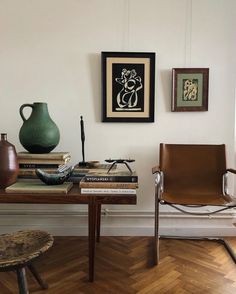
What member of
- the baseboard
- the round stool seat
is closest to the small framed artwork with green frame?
the baseboard

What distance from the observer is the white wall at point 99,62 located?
2.18 m

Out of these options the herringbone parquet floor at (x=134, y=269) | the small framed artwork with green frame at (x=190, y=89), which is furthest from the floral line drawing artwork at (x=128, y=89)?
the herringbone parquet floor at (x=134, y=269)

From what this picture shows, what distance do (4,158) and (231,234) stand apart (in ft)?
5.90

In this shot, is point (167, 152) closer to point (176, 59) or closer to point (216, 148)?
point (216, 148)

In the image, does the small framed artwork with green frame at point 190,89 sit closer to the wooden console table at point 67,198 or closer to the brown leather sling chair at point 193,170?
the brown leather sling chair at point 193,170

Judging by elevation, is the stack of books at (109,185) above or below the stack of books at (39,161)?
below

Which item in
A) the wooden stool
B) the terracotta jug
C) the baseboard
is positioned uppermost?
the terracotta jug

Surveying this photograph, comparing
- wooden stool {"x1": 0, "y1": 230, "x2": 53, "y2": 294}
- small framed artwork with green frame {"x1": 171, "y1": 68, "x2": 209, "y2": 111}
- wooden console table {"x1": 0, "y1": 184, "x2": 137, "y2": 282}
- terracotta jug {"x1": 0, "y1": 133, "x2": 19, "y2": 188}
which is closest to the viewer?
wooden stool {"x1": 0, "y1": 230, "x2": 53, "y2": 294}

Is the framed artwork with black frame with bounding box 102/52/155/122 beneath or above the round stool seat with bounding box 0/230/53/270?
above

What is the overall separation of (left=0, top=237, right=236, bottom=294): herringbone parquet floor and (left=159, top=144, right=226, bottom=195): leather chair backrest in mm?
434

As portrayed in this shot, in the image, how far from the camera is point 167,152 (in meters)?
2.17

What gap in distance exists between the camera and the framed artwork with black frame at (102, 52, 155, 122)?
7.18 feet

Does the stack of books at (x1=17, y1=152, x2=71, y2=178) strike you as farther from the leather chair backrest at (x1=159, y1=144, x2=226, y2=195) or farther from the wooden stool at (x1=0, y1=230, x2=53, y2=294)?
the leather chair backrest at (x1=159, y1=144, x2=226, y2=195)

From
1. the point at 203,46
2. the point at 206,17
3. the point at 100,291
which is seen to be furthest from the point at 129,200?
the point at 206,17
